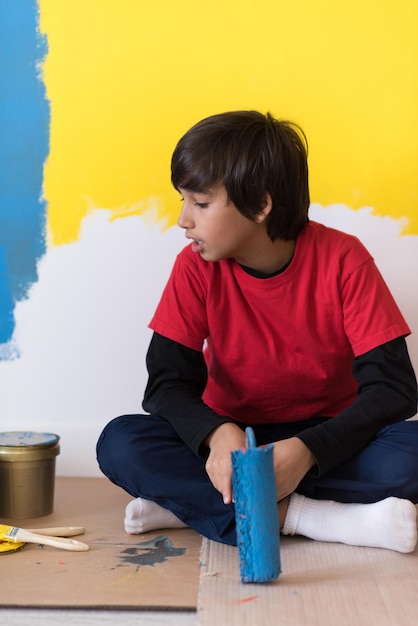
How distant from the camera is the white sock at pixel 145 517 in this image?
139 cm

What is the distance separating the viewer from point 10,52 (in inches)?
73.2

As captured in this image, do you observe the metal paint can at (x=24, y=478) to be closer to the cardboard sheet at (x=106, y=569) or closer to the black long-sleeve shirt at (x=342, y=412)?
the cardboard sheet at (x=106, y=569)

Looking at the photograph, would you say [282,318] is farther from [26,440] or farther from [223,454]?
[26,440]

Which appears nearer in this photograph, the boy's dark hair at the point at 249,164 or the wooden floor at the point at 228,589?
the wooden floor at the point at 228,589

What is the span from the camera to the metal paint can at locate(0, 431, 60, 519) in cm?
153

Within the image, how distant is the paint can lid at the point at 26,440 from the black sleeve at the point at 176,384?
0.73ft

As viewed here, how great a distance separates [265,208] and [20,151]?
2.37ft

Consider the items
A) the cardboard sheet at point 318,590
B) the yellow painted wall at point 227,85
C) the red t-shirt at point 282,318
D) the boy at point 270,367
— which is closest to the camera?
the cardboard sheet at point 318,590

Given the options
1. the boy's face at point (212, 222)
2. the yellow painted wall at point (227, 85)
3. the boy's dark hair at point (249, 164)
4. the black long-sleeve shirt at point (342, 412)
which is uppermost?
the yellow painted wall at point (227, 85)

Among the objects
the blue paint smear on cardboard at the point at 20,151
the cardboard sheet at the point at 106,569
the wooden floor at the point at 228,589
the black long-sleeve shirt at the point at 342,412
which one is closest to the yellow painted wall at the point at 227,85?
the blue paint smear on cardboard at the point at 20,151

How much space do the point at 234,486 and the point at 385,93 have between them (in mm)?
1089

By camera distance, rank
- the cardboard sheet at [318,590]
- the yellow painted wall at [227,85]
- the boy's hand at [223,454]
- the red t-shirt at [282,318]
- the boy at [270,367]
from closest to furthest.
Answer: the cardboard sheet at [318,590]
the boy's hand at [223,454]
the boy at [270,367]
the red t-shirt at [282,318]
the yellow painted wall at [227,85]

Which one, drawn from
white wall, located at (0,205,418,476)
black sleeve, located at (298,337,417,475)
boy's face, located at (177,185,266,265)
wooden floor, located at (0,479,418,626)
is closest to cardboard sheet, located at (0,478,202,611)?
wooden floor, located at (0,479,418,626)

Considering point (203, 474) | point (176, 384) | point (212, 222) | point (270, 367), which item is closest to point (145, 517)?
point (203, 474)
